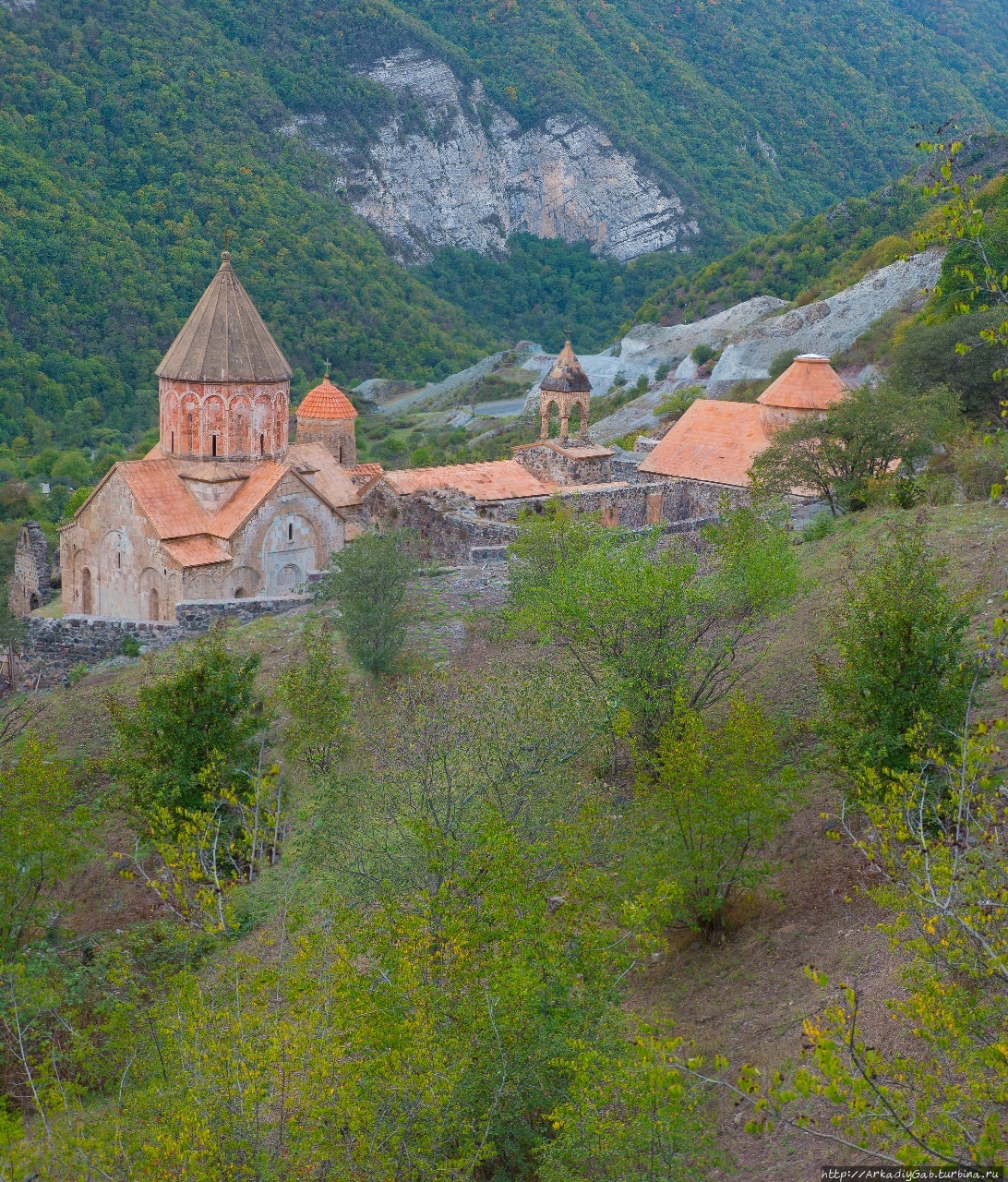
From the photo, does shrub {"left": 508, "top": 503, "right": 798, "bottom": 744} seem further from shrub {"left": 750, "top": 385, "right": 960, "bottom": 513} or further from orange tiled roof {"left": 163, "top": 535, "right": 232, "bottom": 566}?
orange tiled roof {"left": 163, "top": 535, "right": 232, "bottom": 566}

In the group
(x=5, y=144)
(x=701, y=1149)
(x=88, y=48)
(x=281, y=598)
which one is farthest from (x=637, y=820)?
(x=88, y=48)

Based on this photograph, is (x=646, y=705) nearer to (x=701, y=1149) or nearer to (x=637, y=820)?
(x=637, y=820)

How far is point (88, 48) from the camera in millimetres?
60938

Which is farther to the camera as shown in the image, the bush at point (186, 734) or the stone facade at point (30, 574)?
the stone facade at point (30, 574)

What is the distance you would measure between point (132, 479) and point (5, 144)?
3851 cm

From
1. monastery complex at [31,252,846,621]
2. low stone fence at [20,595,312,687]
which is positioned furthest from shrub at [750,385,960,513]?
low stone fence at [20,595,312,687]

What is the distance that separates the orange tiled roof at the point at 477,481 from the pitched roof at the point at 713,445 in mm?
3688

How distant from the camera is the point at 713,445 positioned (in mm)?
28203

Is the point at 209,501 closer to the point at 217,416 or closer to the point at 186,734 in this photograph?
the point at 217,416

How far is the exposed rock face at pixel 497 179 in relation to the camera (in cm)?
8200

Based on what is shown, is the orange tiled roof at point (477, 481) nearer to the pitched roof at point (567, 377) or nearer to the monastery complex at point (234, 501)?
the monastery complex at point (234, 501)

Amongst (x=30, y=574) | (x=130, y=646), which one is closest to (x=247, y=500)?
(x=130, y=646)

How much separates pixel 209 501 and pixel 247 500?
2.36 ft

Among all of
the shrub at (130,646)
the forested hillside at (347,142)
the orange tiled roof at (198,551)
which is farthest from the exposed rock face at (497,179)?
the shrub at (130,646)
